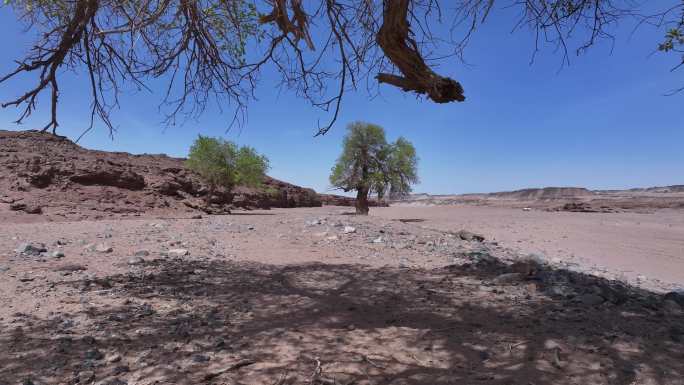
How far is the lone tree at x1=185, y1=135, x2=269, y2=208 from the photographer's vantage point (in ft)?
77.8

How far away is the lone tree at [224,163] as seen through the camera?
2370 centimetres

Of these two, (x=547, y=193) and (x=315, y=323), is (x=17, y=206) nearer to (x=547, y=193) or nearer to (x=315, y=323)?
(x=315, y=323)

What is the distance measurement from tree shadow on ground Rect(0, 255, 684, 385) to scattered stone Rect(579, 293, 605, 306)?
19 millimetres

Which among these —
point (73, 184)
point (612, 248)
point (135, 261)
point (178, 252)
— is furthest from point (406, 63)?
point (73, 184)

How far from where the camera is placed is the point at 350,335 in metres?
3.20

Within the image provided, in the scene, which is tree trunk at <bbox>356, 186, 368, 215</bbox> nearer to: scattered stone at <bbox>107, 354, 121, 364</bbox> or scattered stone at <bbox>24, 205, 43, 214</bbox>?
scattered stone at <bbox>24, 205, 43, 214</bbox>

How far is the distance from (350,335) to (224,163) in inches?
895

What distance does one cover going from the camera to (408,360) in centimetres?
271

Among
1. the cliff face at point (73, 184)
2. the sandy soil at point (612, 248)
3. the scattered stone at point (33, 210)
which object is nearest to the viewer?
the sandy soil at point (612, 248)

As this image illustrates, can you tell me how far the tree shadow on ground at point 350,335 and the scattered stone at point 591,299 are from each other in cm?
2

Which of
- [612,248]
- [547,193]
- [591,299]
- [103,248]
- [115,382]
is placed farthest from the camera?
[547,193]

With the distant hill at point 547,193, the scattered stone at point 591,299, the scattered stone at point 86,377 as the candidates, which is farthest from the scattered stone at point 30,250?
the distant hill at point 547,193

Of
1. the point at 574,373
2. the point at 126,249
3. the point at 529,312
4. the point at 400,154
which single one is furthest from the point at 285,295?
the point at 400,154

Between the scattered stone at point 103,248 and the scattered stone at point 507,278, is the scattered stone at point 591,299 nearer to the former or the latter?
the scattered stone at point 507,278
